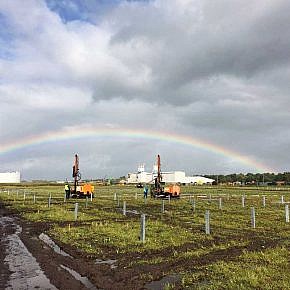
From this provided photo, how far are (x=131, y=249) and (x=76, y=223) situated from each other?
928cm

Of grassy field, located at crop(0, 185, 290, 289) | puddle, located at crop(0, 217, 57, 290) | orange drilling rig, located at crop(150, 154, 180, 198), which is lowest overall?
puddle, located at crop(0, 217, 57, 290)

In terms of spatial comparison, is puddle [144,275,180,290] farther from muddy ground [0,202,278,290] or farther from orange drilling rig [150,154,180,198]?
orange drilling rig [150,154,180,198]

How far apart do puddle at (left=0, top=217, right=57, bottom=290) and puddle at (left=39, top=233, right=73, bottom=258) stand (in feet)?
3.29

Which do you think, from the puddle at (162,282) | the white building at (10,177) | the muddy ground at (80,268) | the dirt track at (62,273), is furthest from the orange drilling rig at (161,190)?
the white building at (10,177)

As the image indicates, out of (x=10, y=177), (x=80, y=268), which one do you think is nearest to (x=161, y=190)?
(x=80, y=268)

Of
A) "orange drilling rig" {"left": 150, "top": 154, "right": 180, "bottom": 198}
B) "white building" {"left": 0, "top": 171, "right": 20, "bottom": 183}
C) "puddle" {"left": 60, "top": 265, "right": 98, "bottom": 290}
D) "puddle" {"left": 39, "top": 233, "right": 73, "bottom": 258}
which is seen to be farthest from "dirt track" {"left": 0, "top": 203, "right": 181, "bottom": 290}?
"white building" {"left": 0, "top": 171, "right": 20, "bottom": 183}

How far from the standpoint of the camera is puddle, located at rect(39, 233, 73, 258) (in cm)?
1481

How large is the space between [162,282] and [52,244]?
7867 millimetres

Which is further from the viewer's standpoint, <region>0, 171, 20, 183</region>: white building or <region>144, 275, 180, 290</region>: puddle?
<region>0, 171, 20, 183</region>: white building

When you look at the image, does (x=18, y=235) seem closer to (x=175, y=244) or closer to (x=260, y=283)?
(x=175, y=244)

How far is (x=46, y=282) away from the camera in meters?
10.5

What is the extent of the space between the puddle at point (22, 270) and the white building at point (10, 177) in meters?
170

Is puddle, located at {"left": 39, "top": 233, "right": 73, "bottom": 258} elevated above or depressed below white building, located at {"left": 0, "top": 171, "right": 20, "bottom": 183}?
below

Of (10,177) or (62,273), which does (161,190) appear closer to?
(62,273)
